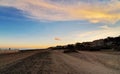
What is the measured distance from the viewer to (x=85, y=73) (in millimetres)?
17594

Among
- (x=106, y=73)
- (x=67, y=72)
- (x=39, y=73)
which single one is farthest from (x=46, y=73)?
(x=106, y=73)

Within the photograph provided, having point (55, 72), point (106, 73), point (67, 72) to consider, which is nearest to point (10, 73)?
point (55, 72)

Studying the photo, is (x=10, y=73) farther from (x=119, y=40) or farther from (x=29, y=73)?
(x=119, y=40)

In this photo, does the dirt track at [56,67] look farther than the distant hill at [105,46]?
No

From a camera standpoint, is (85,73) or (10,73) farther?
(85,73)

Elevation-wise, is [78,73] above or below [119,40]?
below

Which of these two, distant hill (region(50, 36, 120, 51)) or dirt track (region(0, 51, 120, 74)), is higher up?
distant hill (region(50, 36, 120, 51))

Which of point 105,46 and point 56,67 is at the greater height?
point 105,46

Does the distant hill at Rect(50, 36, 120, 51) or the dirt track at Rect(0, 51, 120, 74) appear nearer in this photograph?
the dirt track at Rect(0, 51, 120, 74)

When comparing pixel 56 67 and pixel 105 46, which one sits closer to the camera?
pixel 56 67

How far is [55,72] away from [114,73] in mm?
6855

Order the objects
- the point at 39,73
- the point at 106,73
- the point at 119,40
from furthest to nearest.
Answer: the point at 119,40, the point at 106,73, the point at 39,73

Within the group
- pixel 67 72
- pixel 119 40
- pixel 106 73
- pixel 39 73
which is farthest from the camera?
pixel 119 40

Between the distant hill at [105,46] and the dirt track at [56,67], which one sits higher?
the distant hill at [105,46]
